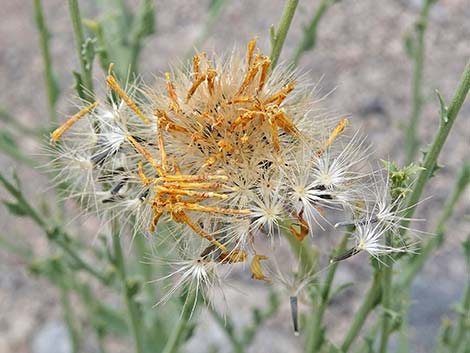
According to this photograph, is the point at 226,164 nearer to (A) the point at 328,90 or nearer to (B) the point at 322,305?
(B) the point at 322,305

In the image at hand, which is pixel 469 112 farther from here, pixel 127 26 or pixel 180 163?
pixel 180 163

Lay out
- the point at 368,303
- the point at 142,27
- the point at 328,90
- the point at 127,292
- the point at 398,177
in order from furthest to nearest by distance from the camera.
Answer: the point at 328,90, the point at 142,27, the point at 127,292, the point at 368,303, the point at 398,177

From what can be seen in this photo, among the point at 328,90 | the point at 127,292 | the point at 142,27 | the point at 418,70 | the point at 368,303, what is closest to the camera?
Answer: the point at 368,303

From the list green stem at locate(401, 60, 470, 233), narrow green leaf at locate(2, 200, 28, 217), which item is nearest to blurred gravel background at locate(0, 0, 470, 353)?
narrow green leaf at locate(2, 200, 28, 217)

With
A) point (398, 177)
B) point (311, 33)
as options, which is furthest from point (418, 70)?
point (398, 177)

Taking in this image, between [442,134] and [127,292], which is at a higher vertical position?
[442,134]

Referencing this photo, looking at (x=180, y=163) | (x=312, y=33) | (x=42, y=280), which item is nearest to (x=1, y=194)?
(x=42, y=280)
